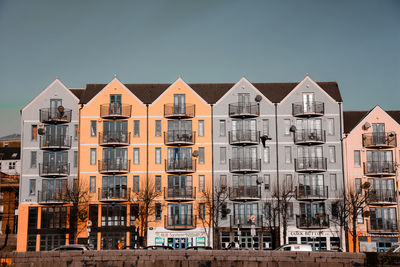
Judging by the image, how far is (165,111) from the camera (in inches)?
2657

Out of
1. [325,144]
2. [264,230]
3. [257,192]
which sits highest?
[325,144]

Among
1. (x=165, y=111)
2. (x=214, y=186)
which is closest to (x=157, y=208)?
(x=214, y=186)

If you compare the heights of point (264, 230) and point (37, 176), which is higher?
point (37, 176)

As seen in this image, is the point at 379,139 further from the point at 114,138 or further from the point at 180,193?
the point at 114,138

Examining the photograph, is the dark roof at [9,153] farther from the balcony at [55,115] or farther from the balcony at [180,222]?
the balcony at [180,222]

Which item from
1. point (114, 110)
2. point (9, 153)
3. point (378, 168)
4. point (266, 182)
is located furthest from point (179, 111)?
point (9, 153)

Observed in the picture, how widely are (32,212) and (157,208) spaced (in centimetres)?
1356

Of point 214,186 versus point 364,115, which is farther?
point 364,115

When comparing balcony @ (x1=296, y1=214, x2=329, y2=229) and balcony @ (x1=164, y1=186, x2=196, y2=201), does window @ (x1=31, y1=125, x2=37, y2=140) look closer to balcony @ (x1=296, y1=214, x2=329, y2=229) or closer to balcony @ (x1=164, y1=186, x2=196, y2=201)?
balcony @ (x1=164, y1=186, x2=196, y2=201)

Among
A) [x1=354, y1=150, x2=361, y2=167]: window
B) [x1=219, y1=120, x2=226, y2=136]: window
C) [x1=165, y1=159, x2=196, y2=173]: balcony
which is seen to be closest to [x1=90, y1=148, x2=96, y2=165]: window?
[x1=165, y1=159, x2=196, y2=173]: balcony

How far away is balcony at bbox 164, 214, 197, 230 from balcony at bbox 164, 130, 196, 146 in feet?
25.5

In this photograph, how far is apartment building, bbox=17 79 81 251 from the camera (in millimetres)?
65688

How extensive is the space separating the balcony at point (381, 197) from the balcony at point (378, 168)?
190cm

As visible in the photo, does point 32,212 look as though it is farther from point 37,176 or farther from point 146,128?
point 146,128
